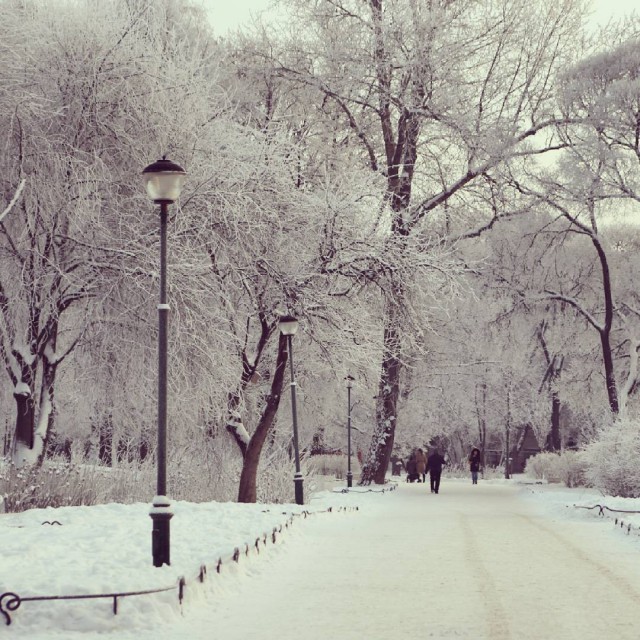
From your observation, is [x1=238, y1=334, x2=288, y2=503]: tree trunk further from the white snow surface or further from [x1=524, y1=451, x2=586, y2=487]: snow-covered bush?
[x1=524, y1=451, x2=586, y2=487]: snow-covered bush

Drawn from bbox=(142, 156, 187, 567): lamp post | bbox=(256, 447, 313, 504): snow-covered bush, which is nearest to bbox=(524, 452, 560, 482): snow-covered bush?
bbox=(256, 447, 313, 504): snow-covered bush

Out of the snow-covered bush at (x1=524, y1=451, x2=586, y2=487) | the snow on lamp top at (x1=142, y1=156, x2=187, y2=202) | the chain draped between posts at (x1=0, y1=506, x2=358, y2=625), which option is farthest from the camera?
the snow-covered bush at (x1=524, y1=451, x2=586, y2=487)

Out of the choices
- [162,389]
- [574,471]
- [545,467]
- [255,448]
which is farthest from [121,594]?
[545,467]

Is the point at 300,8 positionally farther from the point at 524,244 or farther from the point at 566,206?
the point at 524,244

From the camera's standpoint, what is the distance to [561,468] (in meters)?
41.9

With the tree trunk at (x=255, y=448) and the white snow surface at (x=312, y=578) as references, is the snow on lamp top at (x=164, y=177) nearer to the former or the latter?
the white snow surface at (x=312, y=578)

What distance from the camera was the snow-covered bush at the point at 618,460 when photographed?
84.8 feet

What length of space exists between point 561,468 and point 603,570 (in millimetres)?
30784

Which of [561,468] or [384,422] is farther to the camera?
[561,468]

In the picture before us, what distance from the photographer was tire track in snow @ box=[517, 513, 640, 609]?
33.0ft

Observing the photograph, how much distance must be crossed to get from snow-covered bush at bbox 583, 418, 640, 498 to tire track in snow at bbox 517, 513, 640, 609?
885 cm

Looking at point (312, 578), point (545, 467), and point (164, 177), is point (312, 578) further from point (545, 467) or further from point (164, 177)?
point (545, 467)

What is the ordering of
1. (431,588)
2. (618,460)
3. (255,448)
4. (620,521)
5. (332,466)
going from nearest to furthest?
(431,588) < (620,521) < (255,448) < (618,460) < (332,466)

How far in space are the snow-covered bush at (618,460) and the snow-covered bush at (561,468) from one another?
1223mm
